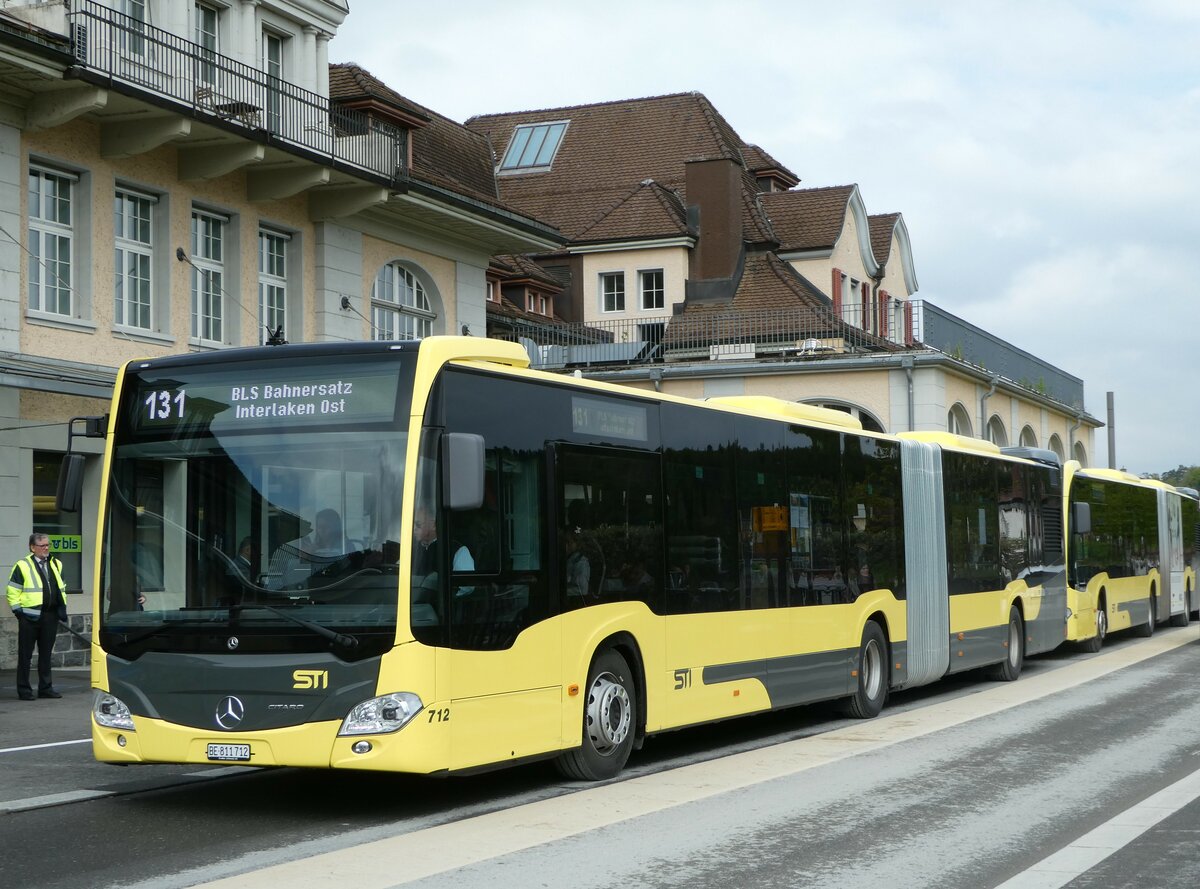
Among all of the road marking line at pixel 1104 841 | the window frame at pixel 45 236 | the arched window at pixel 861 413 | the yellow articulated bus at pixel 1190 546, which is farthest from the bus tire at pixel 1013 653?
the arched window at pixel 861 413

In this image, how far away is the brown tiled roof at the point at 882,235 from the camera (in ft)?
176

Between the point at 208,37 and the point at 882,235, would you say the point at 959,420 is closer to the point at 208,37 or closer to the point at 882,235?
the point at 882,235

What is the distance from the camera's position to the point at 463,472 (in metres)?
9.38

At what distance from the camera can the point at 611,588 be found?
11414mm

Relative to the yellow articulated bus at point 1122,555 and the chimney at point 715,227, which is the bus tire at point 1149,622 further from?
the chimney at point 715,227

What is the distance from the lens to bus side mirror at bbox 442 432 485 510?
9.34 metres

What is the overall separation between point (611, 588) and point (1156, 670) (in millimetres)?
12774

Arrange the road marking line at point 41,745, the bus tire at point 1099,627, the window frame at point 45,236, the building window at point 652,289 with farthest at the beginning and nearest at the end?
the building window at point 652,289 < the bus tire at point 1099,627 < the window frame at point 45,236 < the road marking line at point 41,745

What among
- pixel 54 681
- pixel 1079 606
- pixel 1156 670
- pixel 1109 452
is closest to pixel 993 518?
pixel 1156 670

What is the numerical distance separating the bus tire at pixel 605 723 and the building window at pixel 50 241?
1273 cm

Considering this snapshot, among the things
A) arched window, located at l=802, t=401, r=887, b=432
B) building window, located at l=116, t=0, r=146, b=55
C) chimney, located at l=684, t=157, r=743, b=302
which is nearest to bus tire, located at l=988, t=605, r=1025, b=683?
building window, located at l=116, t=0, r=146, b=55

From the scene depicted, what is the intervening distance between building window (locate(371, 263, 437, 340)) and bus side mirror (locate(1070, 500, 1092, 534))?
11384mm

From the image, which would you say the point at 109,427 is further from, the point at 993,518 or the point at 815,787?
the point at 993,518

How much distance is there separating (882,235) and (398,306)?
2797 centimetres
